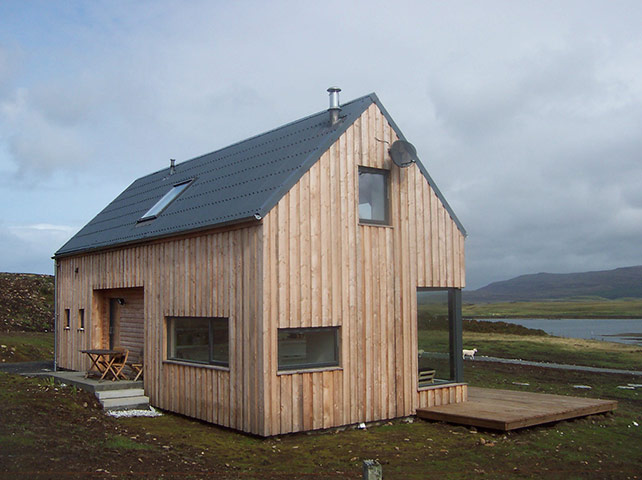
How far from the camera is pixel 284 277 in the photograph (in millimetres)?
10344

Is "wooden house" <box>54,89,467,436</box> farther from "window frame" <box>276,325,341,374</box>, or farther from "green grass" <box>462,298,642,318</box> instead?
"green grass" <box>462,298,642,318</box>

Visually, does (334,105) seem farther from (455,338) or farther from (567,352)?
(567,352)

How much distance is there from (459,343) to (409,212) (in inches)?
117

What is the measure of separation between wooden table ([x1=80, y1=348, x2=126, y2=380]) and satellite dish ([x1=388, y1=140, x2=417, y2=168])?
7199 millimetres

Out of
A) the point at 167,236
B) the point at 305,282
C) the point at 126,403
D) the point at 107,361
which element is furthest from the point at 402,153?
the point at 107,361

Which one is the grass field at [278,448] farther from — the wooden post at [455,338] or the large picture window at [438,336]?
the wooden post at [455,338]

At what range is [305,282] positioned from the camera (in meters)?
10.6

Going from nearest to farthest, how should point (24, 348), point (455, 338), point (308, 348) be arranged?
point (308, 348) < point (455, 338) < point (24, 348)

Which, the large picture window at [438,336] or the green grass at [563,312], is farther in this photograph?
the green grass at [563,312]

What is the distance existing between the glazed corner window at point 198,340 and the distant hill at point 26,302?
808 inches

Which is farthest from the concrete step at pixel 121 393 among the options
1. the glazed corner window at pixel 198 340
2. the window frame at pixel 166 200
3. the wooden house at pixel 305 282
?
the window frame at pixel 166 200

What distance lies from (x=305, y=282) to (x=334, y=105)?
3.57m

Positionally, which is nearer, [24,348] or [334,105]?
[334,105]

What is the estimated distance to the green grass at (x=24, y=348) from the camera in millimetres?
22234
